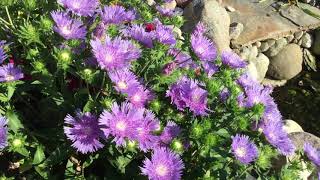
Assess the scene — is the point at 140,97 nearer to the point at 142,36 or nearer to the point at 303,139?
the point at 142,36

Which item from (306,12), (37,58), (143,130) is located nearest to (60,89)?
(37,58)

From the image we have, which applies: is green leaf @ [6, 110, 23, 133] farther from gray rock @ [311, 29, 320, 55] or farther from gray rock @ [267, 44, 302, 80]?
gray rock @ [311, 29, 320, 55]

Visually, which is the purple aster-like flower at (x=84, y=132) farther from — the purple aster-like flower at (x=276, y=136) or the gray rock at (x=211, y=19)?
the gray rock at (x=211, y=19)

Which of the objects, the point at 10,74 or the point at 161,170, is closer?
the point at 161,170

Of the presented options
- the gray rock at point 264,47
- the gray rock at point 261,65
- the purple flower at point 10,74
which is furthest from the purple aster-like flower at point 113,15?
the gray rock at point 264,47

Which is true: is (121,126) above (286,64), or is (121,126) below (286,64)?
above

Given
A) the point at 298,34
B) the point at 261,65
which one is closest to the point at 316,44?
the point at 298,34

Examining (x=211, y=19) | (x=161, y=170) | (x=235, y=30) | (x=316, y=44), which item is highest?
(x=161, y=170)
